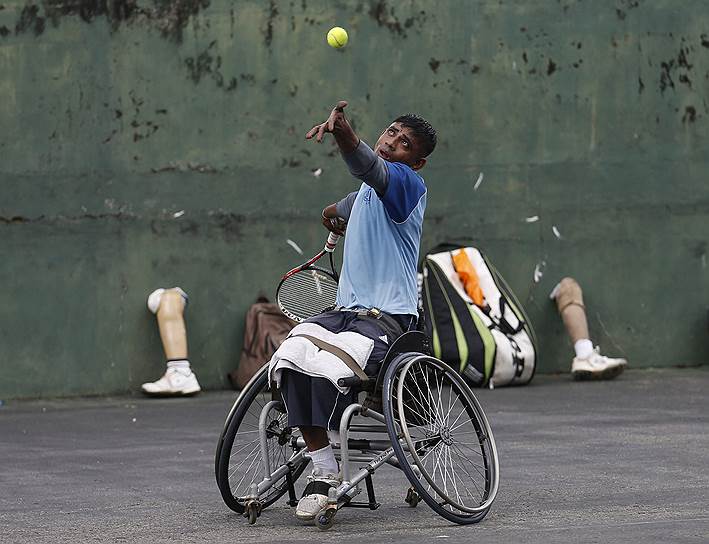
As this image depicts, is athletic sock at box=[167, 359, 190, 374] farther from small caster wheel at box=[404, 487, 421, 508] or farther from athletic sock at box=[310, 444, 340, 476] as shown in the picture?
athletic sock at box=[310, 444, 340, 476]

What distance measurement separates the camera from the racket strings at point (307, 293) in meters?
7.04

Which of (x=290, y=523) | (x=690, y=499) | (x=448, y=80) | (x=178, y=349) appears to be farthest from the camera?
(x=448, y=80)

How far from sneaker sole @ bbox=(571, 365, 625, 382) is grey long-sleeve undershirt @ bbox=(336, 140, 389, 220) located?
6058 millimetres

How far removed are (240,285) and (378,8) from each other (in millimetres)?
2295

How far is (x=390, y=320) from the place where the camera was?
6.61 meters

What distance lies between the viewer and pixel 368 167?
6199mm

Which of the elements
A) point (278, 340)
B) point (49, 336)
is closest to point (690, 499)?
point (278, 340)

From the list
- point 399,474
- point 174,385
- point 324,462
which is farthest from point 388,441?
point 174,385

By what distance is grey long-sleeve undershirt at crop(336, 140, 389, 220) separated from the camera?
20.1 ft

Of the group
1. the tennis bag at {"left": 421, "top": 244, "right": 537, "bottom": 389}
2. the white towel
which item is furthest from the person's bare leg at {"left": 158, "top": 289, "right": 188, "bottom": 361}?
the white towel

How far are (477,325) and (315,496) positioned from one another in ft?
18.4

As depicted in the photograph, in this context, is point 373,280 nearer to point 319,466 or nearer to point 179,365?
point 319,466

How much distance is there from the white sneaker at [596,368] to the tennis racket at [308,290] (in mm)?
5287

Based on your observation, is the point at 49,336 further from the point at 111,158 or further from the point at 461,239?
the point at 461,239
